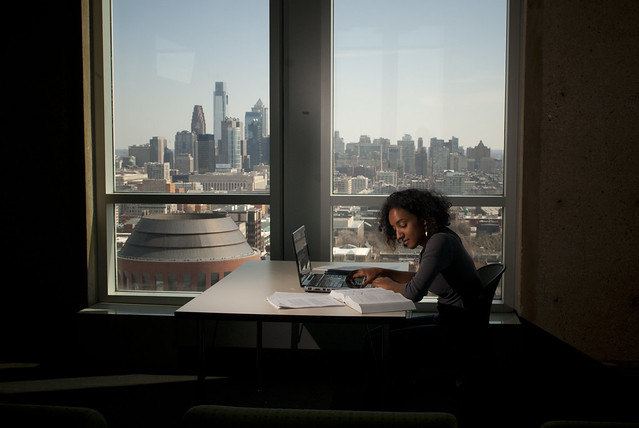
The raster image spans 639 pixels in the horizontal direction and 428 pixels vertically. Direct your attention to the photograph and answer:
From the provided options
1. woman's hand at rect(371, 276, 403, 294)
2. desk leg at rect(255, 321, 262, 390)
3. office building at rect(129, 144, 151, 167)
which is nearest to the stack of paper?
woman's hand at rect(371, 276, 403, 294)

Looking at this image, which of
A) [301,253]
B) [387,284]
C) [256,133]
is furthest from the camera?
[256,133]

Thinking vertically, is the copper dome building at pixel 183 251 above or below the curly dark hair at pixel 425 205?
below

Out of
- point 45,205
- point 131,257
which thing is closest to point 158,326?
point 131,257

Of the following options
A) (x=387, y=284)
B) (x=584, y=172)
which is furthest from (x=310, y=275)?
(x=584, y=172)

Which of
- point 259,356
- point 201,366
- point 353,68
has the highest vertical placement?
point 353,68

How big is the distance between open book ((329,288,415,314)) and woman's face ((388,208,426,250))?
30cm

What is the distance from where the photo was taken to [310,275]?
3.33m

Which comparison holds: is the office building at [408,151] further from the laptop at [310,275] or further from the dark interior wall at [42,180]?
the dark interior wall at [42,180]

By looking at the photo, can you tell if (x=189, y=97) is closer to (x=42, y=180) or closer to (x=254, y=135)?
(x=254, y=135)

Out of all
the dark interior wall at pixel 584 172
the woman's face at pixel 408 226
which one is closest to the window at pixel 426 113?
the dark interior wall at pixel 584 172

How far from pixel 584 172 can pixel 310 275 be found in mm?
1798

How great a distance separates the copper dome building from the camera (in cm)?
405

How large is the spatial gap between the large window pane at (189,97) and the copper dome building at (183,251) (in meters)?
0.23

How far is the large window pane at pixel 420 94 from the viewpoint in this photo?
3.85 meters
